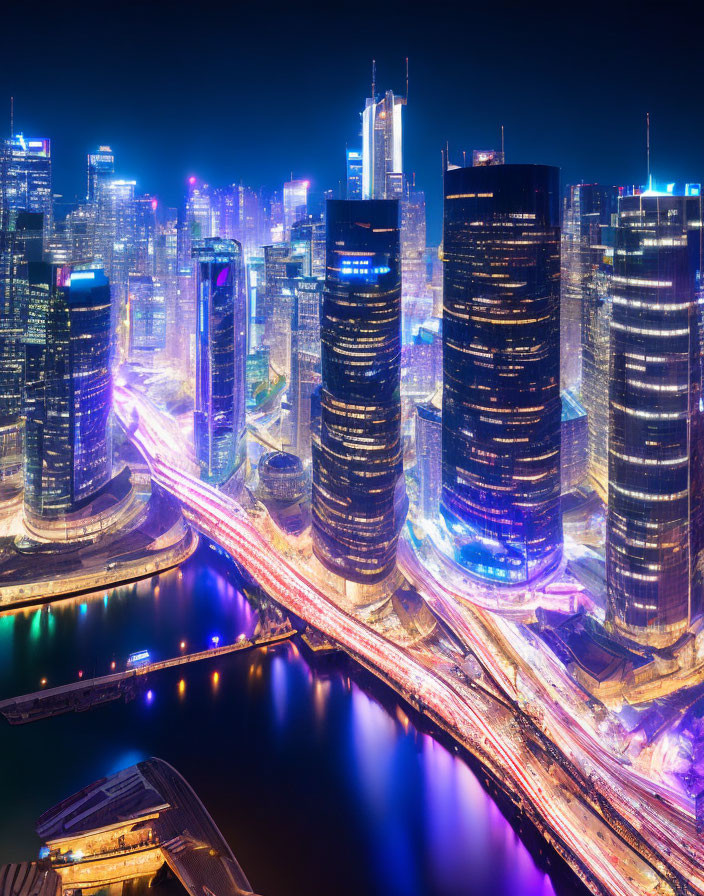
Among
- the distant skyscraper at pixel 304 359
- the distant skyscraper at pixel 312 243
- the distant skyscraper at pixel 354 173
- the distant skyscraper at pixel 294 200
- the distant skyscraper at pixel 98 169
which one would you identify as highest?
the distant skyscraper at pixel 98 169

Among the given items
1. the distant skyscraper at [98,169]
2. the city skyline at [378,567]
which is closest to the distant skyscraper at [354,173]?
the city skyline at [378,567]

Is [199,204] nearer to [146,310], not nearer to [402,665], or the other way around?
[146,310]

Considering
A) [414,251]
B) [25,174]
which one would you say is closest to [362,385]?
[414,251]

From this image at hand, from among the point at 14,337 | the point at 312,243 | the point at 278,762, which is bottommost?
the point at 278,762

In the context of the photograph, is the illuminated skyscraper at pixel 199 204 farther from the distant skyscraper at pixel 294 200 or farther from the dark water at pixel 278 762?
the dark water at pixel 278 762

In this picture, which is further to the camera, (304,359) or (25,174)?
(25,174)

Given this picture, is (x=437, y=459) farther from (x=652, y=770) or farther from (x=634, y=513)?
(x=652, y=770)

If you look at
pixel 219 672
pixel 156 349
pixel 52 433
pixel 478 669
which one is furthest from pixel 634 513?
pixel 156 349
